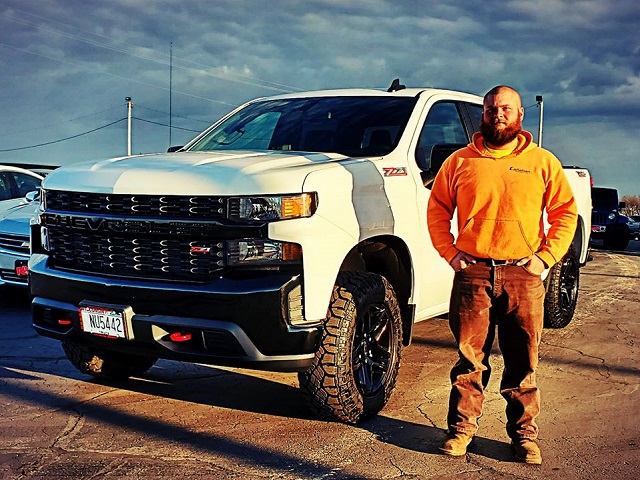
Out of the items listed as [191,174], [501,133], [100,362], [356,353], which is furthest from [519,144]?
[100,362]

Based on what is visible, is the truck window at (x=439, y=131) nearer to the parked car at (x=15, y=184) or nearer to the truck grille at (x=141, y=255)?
the truck grille at (x=141, y=255)

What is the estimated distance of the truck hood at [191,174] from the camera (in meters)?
4.19

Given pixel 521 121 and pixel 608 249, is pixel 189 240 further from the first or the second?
pixel 608 249

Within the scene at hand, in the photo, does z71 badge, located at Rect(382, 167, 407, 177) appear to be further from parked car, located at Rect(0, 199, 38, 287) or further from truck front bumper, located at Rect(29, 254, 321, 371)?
parked car, located at Rect(0, 199, 38, 287)

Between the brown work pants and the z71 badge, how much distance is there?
3.48ft

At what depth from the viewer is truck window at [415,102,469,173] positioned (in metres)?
5.59

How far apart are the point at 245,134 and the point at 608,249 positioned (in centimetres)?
1806

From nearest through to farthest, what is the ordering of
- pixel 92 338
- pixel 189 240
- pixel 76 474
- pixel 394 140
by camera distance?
pixel 76 474, pixel 189 240, pixel 92 338, pixel 394 140

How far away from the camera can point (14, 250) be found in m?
8.71

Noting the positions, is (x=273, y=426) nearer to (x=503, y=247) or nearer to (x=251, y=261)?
(x=251, y=261)

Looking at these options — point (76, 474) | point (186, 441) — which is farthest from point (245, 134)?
point (76, 474)

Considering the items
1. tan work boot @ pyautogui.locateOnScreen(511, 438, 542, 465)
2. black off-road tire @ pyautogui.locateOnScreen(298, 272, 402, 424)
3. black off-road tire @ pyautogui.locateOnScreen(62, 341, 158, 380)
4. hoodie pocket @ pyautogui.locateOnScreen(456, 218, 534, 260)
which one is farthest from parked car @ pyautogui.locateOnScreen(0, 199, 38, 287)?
tan work boot @ pyautogui.locateOnScreen(511, 438, 542, 465)

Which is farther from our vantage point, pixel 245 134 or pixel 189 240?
pixel 245 134

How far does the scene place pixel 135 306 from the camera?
4.35 metres
